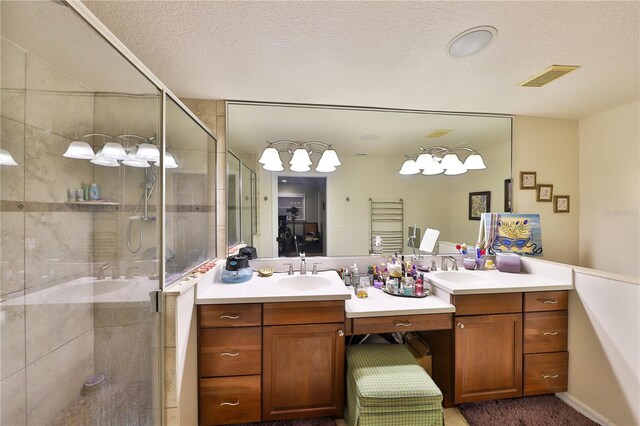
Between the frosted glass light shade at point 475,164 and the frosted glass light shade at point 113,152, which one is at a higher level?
the frosted glass light shade at point 475,164

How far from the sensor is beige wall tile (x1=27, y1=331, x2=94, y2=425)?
1057mm

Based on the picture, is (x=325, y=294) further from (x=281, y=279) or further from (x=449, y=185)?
(x=449, y=185)

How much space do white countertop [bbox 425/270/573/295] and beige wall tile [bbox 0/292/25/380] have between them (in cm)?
219

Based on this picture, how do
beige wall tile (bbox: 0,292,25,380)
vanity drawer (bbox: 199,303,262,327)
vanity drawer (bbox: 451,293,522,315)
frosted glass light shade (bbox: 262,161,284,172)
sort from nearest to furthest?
beige wall tile (bbox: 0,292,25,380) → vanity drawer (bbox: 199,303,262,327) → vanity drawer (bbox: 451,293,522,315) → frosted glass light shade (bbox: 262,161,284,172)

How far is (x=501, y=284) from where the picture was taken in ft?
5.38

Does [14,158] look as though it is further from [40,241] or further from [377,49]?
[377,49]

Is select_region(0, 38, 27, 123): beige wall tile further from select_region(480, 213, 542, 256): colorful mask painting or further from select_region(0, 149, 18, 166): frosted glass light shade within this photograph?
select_region(480, 213, 542, 256): colorful mask painting

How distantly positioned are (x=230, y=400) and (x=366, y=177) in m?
1.98

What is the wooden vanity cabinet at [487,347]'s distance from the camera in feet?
5.06

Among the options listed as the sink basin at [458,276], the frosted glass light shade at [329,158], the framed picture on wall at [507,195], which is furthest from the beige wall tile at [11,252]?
the framed picture on wall at [507,195]

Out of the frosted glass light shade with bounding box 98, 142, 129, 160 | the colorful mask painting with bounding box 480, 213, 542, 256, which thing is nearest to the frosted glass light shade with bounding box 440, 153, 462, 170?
the colorful mask painting with bounding box 480, 213, 542, 256

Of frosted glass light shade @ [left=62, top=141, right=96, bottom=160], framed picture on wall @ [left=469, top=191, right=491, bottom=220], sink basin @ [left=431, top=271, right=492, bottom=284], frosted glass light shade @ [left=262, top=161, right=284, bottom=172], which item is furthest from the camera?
framed picture on wall @ [left=469, top=191, right=491, bottom=220]

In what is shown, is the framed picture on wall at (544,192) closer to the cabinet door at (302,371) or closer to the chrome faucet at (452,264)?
the chrome faucet at (452,264)

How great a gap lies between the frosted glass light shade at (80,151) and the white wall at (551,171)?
314cm
